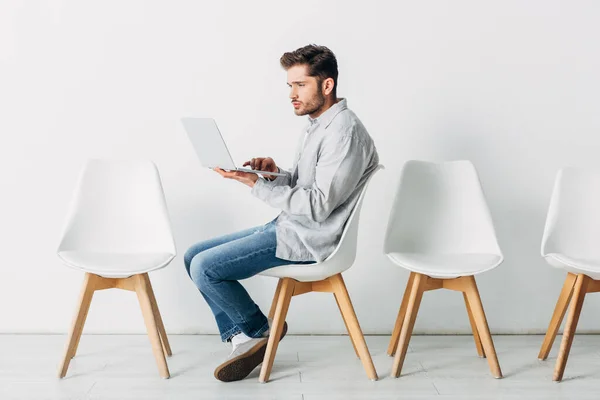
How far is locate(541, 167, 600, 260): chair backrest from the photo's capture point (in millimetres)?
2895

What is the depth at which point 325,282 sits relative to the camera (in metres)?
2.63

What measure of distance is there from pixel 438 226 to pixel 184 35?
1.40m

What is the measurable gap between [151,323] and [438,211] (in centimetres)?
123

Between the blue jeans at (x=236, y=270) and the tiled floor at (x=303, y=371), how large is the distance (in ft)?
0.73

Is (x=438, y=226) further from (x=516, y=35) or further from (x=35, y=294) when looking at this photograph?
(x=35, y=294)

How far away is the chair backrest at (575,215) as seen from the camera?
289 cm

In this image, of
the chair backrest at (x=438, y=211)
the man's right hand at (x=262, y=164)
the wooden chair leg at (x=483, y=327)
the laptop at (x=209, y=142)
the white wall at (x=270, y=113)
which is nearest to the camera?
the laptop at (x=209, y=142)

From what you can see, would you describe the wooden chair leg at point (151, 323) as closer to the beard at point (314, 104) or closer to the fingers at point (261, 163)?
the fingers at point (261, 163)

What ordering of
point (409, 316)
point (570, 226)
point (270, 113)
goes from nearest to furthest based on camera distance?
point (409, 316), point (570, 226), point (270, 113)

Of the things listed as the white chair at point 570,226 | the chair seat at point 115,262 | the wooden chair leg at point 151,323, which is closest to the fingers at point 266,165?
the chair seat at point 115,262

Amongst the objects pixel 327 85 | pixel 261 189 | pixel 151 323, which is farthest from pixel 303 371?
pixel 327 85

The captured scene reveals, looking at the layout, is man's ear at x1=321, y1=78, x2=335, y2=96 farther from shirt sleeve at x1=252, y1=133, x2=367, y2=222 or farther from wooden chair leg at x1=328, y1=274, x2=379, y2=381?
wooden chair leg at x1=328, y1=274, x2=379, y2=381

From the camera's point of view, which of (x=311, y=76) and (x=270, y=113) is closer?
(x=311, y=76)

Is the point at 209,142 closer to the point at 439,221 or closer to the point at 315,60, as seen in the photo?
the point at 315,60
